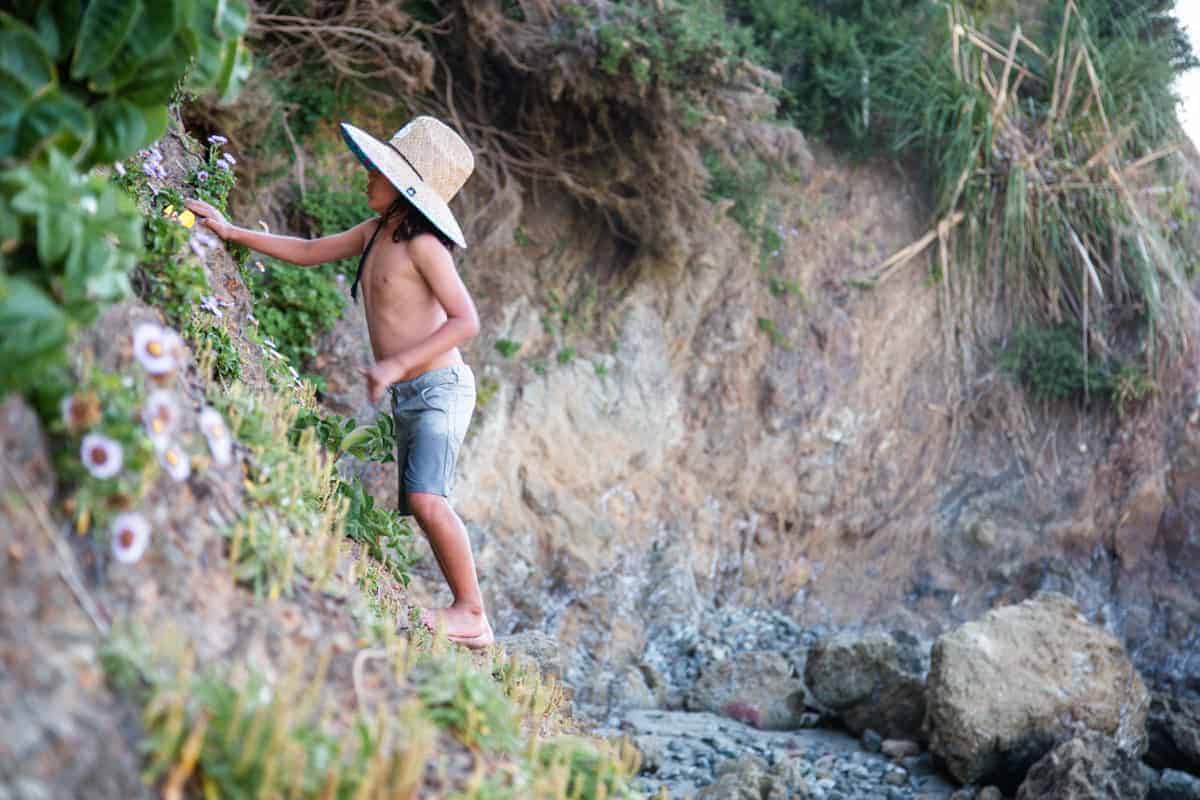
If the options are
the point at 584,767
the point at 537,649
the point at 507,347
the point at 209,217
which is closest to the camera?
the point at 584,767

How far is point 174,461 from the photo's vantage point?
2.42 meters

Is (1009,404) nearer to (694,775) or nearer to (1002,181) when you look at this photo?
(1002,181)

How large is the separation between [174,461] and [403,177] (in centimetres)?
168

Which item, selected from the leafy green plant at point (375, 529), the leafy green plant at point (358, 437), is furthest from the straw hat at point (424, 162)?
the leafy green plant at point (375, 529)

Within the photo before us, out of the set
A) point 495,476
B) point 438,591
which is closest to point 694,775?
point 438,591

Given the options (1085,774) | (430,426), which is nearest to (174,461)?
(430,426)

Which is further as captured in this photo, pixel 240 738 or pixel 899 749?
pixel 899 749

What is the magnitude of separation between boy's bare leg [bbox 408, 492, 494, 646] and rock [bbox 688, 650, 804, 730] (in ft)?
11.0

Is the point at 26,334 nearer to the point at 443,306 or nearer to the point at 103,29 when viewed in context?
the point at 103,29

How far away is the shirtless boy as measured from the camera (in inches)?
150

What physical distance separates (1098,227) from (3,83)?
9.41 metres

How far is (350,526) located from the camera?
163 inches

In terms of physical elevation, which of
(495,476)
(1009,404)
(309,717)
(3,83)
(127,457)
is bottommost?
(495,476)

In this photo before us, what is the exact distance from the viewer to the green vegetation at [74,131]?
2.05 m
